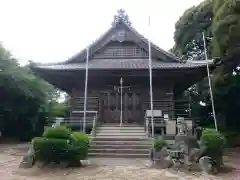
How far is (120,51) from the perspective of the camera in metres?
19.2

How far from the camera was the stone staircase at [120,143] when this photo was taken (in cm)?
1166

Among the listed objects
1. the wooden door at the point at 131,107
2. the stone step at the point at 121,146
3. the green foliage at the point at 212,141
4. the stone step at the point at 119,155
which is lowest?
the stone step at the point at 119,155

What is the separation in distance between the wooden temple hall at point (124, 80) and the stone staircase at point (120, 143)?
1510mm

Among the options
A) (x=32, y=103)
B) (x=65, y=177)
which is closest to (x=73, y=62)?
(x=32, y=103)

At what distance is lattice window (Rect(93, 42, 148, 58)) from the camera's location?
62.2 ft

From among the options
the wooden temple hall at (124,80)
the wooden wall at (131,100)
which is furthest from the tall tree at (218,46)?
the wooden wall at (131,100)

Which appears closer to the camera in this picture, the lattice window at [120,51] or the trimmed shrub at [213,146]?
the trimmed shrub at [213,146]

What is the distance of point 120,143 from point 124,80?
5.64 meters

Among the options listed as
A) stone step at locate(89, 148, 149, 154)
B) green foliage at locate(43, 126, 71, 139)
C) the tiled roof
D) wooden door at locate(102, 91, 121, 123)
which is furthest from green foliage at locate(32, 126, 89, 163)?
wooden door at locate(102, 91, 121, 123)

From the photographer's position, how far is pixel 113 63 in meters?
17.6

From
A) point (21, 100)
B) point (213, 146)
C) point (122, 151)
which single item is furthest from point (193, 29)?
point (213, 146)

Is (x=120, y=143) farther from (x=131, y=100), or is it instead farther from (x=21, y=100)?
(x=21, y=100)

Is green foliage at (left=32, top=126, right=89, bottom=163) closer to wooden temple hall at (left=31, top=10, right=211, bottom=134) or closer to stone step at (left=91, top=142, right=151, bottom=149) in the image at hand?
stone step at (left=91, top=142, right=151, bottom=149)

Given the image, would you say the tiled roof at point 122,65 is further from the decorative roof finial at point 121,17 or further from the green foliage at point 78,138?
the green foliage at point 78,138
